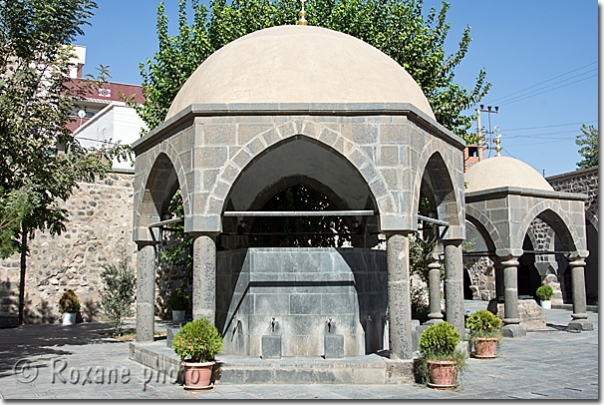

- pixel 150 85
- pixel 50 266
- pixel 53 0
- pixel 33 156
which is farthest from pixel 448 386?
pixel 50 266

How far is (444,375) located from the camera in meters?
6.58

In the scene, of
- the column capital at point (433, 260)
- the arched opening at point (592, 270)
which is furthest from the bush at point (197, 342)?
the arched opening at point (592, 270)

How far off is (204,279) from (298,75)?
298 centimetres

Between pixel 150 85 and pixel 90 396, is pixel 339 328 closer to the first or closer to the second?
pixel 90 396

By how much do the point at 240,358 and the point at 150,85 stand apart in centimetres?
897

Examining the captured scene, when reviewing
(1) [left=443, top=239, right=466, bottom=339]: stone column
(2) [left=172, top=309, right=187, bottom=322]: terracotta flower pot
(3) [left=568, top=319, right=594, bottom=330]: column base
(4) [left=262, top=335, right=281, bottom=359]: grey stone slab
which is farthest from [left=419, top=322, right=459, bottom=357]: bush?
(2) [left=172, top=309, right=187, bottom=322]: terracotta flower pot

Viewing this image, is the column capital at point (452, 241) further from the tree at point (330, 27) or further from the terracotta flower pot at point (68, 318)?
the terracotta flower pot at point (68, 318)

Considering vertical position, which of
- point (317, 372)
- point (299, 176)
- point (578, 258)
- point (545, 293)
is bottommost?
point (317, 372)

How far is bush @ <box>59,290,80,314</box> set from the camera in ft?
50.3

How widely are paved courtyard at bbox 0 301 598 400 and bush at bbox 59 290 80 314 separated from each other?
14.1 ft

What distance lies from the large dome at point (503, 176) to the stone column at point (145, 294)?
815cm

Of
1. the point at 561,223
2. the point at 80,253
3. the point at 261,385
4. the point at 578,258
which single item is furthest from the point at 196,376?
the point at 80,253

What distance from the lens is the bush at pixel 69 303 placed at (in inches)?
604

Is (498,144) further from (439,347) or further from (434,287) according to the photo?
(439,347)
